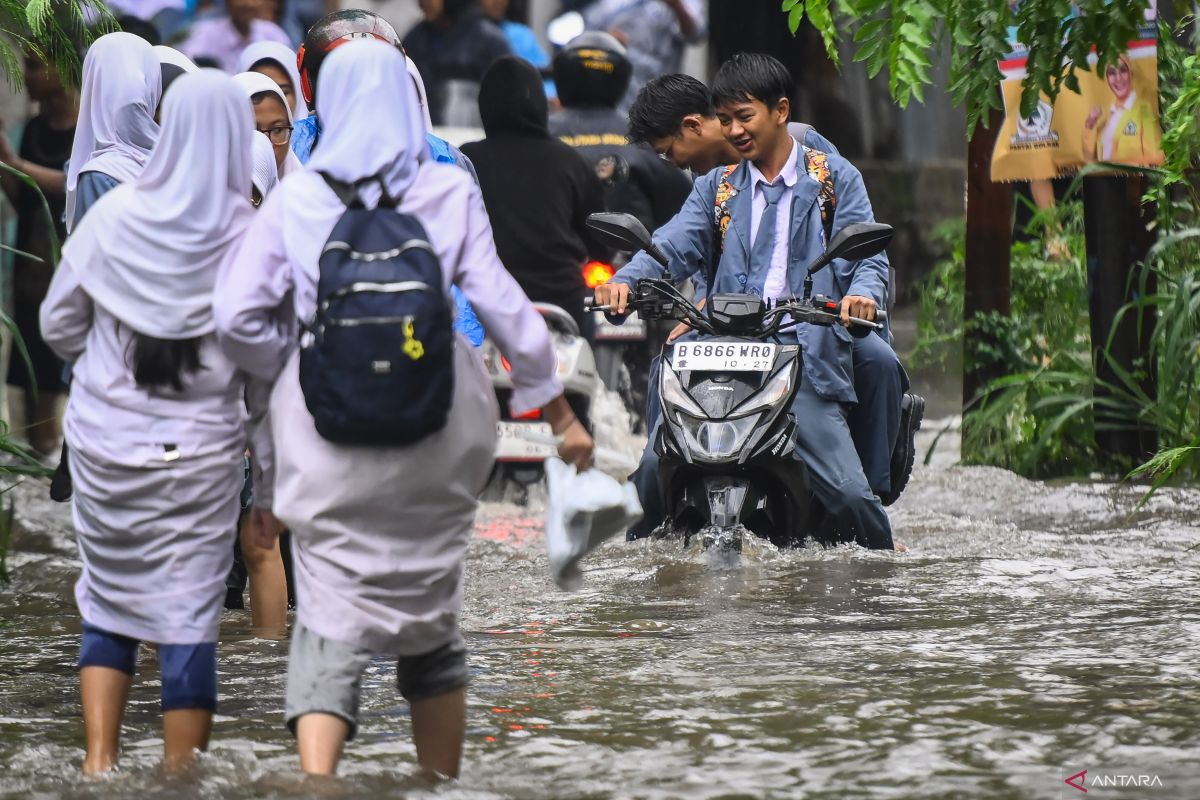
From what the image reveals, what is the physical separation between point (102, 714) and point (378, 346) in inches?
42.5

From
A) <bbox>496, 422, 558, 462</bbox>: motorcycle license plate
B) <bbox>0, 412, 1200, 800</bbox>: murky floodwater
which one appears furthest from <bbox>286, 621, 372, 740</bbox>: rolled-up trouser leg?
<bbox>496, 422, 558, 462</bbox>: motorcycle license plate

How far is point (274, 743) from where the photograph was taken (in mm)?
4609

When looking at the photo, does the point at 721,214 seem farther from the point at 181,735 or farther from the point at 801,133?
the point at 181,735

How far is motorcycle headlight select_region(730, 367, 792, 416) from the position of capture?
6.59 meters

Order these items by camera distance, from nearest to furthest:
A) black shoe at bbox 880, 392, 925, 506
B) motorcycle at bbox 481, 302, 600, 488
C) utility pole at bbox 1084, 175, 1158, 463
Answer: black shoe at bbox 880, 392, 925, 506, motorcycle at bbox 481, 302, 600, 488, utility pole at bbox 1084, 175, 1158, 463

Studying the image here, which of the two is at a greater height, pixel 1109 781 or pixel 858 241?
pixel 858 241

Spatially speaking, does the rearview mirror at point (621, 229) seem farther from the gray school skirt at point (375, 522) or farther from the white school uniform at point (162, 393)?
the gray school skirt at point (375, 522)

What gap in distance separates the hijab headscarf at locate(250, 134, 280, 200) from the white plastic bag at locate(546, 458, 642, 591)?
237 centimetres

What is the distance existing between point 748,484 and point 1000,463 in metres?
4.25

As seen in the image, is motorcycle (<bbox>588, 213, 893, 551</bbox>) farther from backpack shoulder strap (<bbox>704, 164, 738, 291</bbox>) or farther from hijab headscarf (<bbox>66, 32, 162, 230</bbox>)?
hijab headscarf (<bbox>66, 32, 162, 230</bbox>)

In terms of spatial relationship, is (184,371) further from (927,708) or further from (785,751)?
(927,708)

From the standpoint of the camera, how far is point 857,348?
23.3ft

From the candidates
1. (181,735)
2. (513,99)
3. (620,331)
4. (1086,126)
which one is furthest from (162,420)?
(620,331)

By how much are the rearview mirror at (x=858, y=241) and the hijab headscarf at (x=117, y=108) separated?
2.13 m
